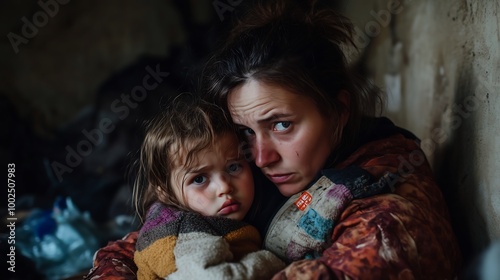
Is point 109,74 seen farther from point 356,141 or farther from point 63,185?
point 356,141

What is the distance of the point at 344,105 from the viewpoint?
4.77 feet

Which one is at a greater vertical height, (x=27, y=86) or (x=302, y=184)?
(x=27, y=86)

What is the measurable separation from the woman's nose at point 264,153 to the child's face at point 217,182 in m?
0.05

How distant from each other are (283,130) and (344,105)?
0.23 metres

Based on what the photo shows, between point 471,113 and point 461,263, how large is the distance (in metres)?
0.42

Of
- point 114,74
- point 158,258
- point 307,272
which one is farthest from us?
point 114,74

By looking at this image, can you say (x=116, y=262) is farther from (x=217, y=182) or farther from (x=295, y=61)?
(x=295, y=61)

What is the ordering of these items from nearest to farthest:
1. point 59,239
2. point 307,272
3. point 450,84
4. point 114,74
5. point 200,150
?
1. point 307,272
2. point 200,150
3. point 450,84
4. point 59,239
5. point 114,74

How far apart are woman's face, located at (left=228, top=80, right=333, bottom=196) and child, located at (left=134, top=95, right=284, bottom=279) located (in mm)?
59

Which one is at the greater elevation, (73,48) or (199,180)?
(73,48)

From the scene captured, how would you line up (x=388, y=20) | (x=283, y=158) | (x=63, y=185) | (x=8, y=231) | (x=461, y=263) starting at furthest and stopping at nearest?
(x=63, y=185), (x=388, y=20), (x=8, y=231), (x=283, y=158), (x=461, y=263)

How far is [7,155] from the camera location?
2.21 metres

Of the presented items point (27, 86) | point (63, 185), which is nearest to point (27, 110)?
point (27, 86)

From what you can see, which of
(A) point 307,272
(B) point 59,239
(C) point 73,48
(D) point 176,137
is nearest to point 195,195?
(D) point 176,137
